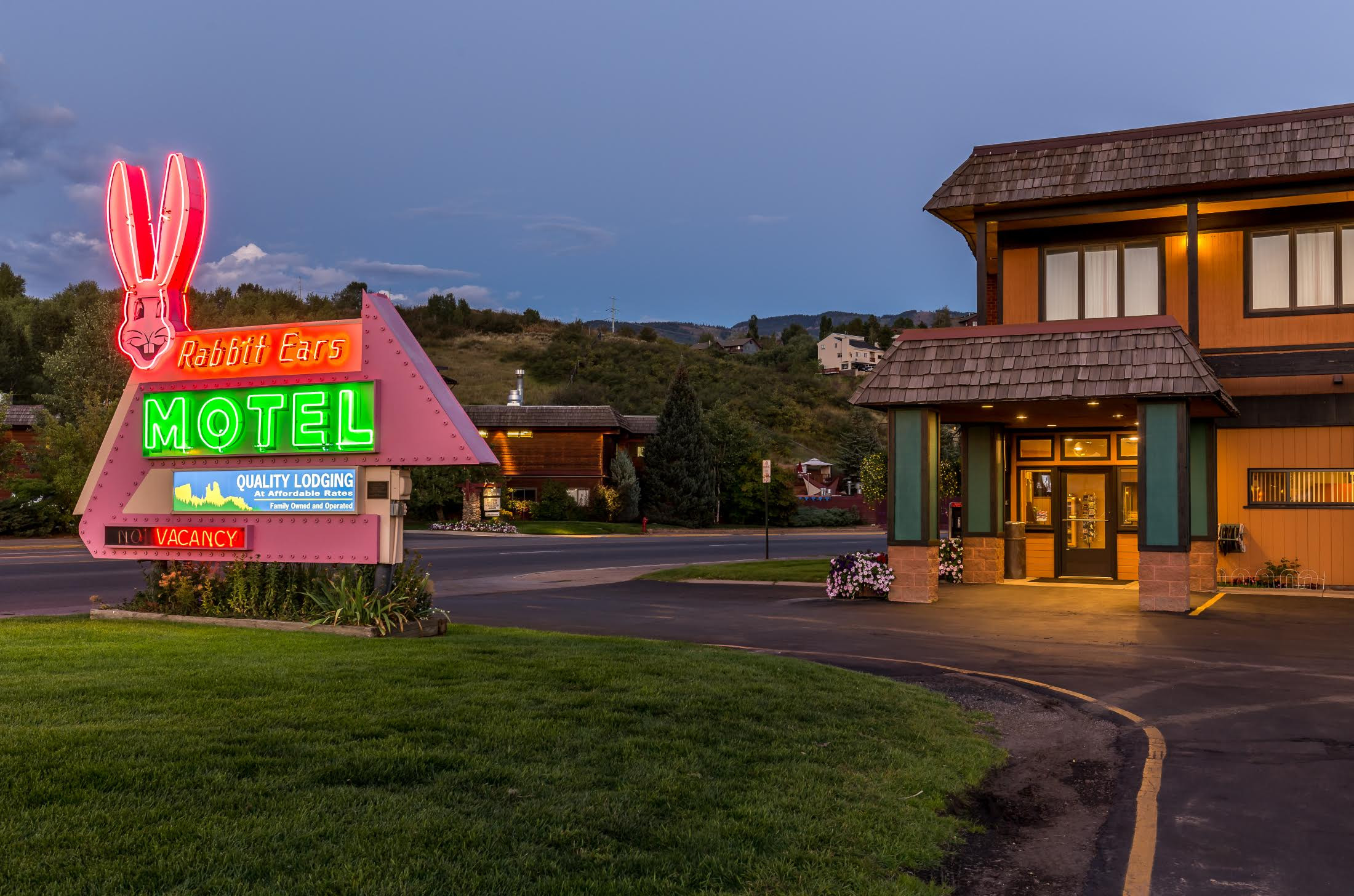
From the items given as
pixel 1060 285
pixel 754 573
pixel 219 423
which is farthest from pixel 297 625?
pixel 1060 285

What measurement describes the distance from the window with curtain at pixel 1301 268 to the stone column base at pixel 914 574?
806 cm

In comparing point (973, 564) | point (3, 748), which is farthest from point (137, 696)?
point (973, 564)

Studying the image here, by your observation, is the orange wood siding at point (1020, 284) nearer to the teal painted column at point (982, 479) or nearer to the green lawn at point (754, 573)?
the teal painted column at point (982, 479)

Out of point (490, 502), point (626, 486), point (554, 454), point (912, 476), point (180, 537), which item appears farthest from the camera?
point (554, 454)

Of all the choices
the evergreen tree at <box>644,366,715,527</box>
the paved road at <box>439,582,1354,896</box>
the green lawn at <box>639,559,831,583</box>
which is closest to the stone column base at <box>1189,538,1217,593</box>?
the paved road at <box>439,582,1354,896</box>

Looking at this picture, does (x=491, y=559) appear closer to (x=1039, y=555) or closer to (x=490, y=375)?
(x=1039, y=555)

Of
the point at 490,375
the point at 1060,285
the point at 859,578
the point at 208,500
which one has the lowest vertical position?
the point at 859,578

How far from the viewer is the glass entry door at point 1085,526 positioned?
75.9 feet

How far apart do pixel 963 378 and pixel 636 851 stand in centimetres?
1534

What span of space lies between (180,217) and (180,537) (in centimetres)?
419

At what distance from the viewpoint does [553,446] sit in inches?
2406

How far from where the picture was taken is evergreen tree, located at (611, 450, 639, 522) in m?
59.2

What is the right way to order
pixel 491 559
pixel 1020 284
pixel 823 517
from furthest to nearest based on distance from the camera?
1. pixel 823 517
2. pixel 491 559
3. pixel 1020 284

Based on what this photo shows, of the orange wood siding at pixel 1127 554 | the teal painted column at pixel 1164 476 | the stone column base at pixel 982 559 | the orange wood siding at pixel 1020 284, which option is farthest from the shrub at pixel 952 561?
the teal painted column at pixel 1164 476
